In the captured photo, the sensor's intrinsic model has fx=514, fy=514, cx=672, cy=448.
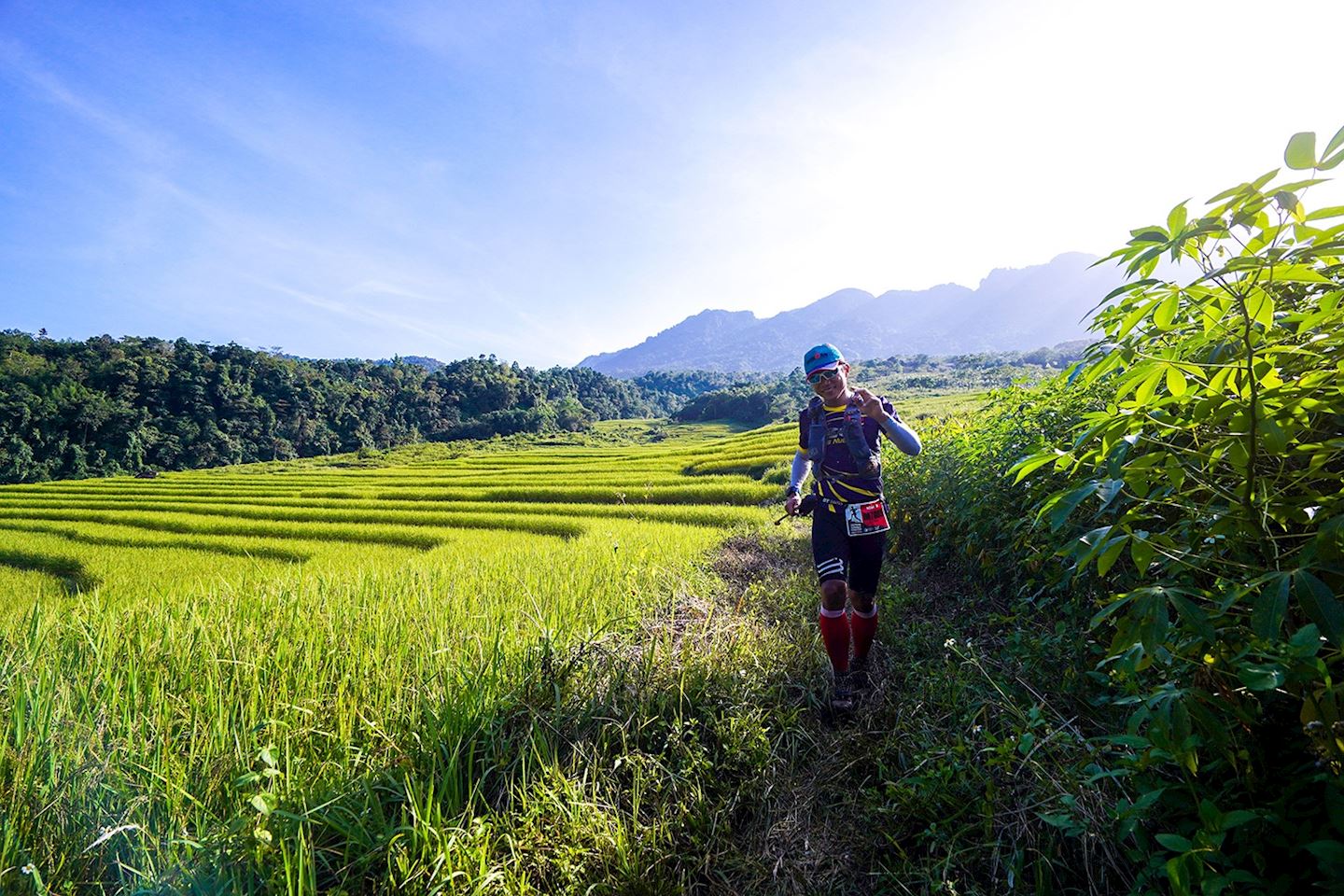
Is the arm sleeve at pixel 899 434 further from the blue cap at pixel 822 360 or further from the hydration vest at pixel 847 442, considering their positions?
the blue cap at pixel 822 360

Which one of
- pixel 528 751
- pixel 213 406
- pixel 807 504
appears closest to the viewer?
pixel 528 751

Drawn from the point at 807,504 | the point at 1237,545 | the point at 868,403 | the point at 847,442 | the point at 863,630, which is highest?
the point at 868,403

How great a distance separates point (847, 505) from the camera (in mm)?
3316

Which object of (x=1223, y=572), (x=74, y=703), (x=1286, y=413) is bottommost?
(x=74, y=703)

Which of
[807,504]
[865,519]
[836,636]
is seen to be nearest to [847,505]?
[865,519]

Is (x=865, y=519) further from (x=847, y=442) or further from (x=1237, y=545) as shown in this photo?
(x=1237, y=545)

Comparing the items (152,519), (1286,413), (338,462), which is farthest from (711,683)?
(338,462)

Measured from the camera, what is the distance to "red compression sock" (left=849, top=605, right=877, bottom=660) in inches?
132

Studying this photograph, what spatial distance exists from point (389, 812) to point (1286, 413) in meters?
3.29

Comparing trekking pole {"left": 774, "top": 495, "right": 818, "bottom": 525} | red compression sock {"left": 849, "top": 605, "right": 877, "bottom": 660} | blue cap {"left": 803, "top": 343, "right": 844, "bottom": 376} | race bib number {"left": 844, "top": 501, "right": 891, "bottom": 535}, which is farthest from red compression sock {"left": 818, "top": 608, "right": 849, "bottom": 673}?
blue cap {"left": 803, "top": 343, "right": 844, "bottom": 376}

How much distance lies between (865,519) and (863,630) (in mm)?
746

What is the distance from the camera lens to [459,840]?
1994 mm

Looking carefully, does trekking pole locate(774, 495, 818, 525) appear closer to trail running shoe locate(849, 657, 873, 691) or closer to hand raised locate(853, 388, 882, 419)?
hand raised locate(853, 388, 882, 419)

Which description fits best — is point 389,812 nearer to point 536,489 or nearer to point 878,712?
point 878,712
